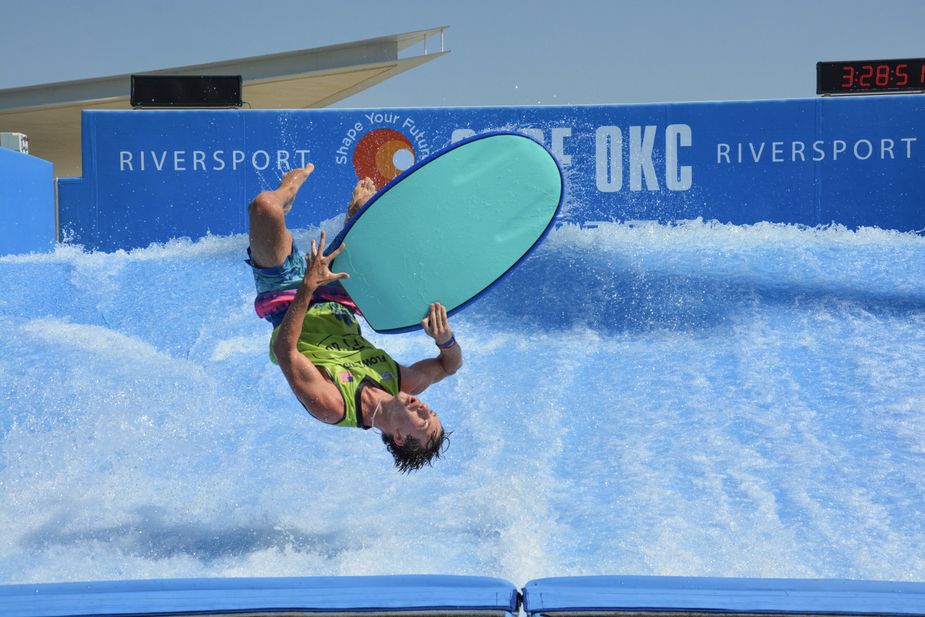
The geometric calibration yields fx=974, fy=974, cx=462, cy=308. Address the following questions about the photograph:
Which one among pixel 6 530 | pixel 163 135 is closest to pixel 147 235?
pixel 163 135

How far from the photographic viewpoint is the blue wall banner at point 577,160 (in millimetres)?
9086

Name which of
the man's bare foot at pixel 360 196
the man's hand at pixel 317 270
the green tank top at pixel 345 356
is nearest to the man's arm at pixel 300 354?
the man's hand at pixel 317 270

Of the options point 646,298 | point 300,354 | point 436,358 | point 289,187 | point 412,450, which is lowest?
point 646,298

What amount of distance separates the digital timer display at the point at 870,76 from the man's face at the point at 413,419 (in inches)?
275

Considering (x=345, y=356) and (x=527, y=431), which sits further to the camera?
Answer: (x=527, y=431)

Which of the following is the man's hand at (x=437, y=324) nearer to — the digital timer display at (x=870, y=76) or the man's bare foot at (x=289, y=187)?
the man's bare foot at (x=289, y=187)

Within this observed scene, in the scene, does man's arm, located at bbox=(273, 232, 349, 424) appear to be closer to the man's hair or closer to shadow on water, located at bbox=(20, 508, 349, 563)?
the man's hair

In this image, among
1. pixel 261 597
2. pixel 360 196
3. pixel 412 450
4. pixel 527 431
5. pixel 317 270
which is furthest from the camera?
pixel 527 431

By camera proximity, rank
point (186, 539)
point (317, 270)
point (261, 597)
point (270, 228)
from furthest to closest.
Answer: point (186, 539) < point (270, 228) < point (317, 270) < point (261, 597)

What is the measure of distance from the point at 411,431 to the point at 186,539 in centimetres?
131

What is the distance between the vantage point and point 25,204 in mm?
9008

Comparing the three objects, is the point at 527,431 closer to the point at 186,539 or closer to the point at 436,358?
the point at 436,358

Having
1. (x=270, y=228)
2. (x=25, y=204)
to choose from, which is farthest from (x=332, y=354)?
(x=25, y=204)

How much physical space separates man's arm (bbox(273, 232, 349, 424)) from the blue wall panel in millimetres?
6313
